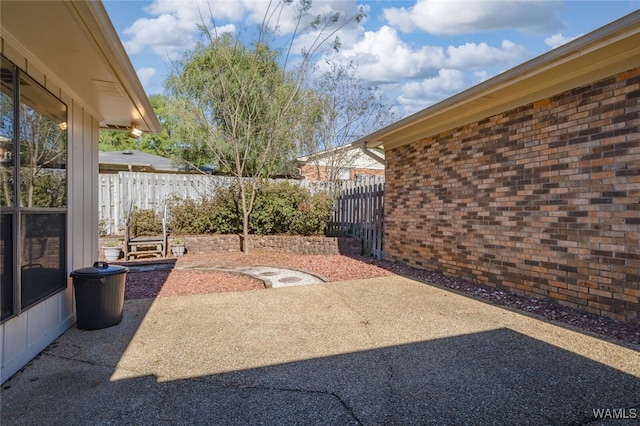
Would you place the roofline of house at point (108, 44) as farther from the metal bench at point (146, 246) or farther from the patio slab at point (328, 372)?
the metal bench at point (146, 246)

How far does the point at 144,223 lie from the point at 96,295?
21.7 feet

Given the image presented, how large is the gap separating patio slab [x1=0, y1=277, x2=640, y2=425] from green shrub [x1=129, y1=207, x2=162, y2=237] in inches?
233

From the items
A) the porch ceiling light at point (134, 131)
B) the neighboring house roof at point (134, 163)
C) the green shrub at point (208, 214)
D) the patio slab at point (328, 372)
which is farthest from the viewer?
the neighboring house roof at point (134, 163)

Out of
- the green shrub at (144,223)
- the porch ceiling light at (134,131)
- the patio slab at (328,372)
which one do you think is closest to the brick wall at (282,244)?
the green shrub at (144,223)

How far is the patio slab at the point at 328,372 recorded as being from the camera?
2482 millimetres

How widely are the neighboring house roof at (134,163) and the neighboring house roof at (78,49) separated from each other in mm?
11830

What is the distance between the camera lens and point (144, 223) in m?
10.3

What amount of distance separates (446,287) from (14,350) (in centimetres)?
560

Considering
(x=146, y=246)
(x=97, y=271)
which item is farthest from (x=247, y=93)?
(x=97, y=271)

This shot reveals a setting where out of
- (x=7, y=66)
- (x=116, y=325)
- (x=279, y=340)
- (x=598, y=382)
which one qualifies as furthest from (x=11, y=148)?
(x=598, y=382)

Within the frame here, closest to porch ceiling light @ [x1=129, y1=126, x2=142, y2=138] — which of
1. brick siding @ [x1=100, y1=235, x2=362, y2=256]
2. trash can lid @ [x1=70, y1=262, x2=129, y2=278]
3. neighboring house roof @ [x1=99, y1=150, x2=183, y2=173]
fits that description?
trash can lid @ [x1=70, y1=262, x2=129, y2=278]

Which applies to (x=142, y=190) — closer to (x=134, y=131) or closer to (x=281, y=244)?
(x=281, y=244)

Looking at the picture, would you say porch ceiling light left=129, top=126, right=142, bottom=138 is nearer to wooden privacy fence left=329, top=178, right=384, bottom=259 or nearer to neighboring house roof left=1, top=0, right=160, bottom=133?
neighboring house roof left=1, top=0, right=160, bottom=133

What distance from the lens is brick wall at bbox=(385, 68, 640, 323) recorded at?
13.4ft
